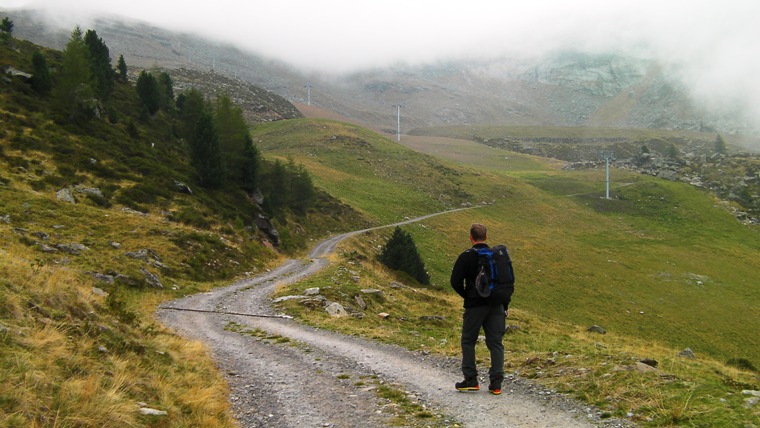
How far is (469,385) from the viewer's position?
8.96 metres

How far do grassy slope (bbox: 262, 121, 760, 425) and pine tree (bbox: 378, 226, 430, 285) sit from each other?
257 centimetres

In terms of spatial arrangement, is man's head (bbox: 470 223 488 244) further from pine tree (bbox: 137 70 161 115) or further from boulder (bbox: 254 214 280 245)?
pine tree (bbox: 137 70 161 115)

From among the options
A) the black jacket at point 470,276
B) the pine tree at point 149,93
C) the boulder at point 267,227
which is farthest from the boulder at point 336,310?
the pine tree at point 149,93

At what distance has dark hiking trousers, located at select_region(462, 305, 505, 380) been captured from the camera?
348 inches

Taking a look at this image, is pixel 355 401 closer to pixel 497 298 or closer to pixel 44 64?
pixel 497 298

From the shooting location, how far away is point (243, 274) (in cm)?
3084

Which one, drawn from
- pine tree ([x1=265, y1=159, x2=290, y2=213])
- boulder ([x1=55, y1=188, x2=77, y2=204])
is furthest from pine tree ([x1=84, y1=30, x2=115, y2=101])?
boulder ([x1=55, y1=188, x2=77, y2=204])

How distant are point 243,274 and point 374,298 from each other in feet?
38.7

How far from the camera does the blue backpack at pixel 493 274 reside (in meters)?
8.60

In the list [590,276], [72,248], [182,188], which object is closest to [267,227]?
[182,188]

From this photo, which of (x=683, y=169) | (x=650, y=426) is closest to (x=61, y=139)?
(x=650, y=426)

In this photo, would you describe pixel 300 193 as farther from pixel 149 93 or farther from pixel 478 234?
pixel 478 234

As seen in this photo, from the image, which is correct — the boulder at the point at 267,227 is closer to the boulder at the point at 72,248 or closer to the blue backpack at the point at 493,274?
the boulder at the point at 72,248

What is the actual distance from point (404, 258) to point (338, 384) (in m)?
30.8
